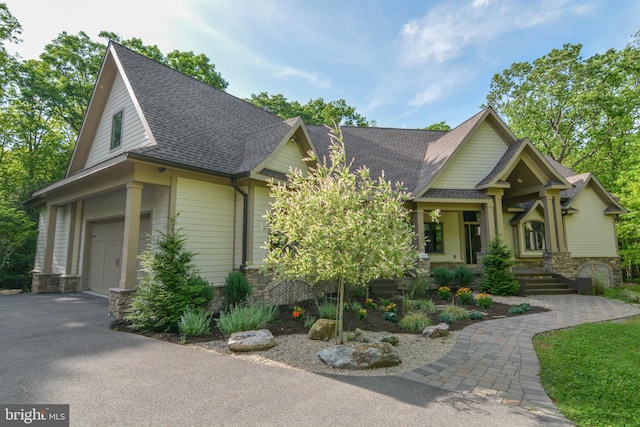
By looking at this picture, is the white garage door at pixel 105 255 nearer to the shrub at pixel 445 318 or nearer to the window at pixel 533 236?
the shrub at pixel 445 318

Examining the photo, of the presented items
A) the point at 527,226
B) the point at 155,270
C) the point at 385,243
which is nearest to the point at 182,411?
the point at 385,243

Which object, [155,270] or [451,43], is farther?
[451,43]

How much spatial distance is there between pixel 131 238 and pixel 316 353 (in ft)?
17.2

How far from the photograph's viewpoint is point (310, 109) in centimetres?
2716

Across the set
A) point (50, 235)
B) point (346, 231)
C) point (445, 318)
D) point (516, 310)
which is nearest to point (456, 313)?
point (445, 318)

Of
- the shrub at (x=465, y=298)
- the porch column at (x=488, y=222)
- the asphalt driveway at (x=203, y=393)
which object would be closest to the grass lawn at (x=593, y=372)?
the asphalt driveway at (x=203, y=393)

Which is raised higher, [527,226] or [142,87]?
[142,87]

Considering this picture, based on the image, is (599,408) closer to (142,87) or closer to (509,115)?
(142,87)

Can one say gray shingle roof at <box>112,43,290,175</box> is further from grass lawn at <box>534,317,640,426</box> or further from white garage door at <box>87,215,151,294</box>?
grass lawn at <box>534,317,640,426</box>

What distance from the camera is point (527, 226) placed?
1543cm

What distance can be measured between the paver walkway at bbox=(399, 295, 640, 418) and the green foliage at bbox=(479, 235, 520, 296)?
250cm

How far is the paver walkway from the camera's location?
359cm

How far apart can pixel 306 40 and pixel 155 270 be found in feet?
29.6

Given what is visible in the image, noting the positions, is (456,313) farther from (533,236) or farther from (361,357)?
(533,236)
